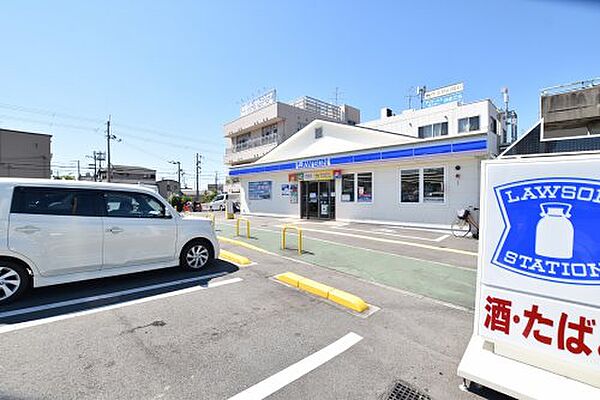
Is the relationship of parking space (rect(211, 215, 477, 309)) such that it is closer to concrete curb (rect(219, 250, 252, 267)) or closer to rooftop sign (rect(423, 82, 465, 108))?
concrete curb (rect(219, 250, 252, 267))

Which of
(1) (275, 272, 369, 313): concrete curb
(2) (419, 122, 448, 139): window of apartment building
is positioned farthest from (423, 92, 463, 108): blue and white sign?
(1) (275, 272, 369, 313): concrete curb

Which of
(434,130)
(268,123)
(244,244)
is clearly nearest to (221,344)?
(244,244)

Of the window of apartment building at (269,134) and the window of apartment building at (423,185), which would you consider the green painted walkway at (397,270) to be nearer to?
the window of apartment building at (423,185)

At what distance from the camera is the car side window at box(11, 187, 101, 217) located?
4.01 m

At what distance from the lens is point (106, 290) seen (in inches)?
178

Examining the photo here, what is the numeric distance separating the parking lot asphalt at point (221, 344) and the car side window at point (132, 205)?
1.25m

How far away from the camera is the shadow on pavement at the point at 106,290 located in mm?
3769

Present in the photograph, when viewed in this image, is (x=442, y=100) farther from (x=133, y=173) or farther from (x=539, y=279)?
(x=133, y=173)

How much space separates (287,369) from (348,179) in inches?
470

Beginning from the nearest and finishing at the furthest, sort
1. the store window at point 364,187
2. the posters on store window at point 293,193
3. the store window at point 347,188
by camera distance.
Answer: the store window at point 364,187, the store window at point 347,188, the posters on store window at point 293,193

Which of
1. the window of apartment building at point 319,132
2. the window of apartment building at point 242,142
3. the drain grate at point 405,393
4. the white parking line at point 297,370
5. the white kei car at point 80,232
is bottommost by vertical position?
the drain grate at point 405,393

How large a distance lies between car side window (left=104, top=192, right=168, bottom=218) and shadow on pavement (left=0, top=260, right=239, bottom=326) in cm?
120

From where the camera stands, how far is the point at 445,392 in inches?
90.9

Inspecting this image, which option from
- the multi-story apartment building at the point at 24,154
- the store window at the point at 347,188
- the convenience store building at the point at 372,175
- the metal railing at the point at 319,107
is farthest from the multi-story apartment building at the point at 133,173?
the store window at the point at 347,188
